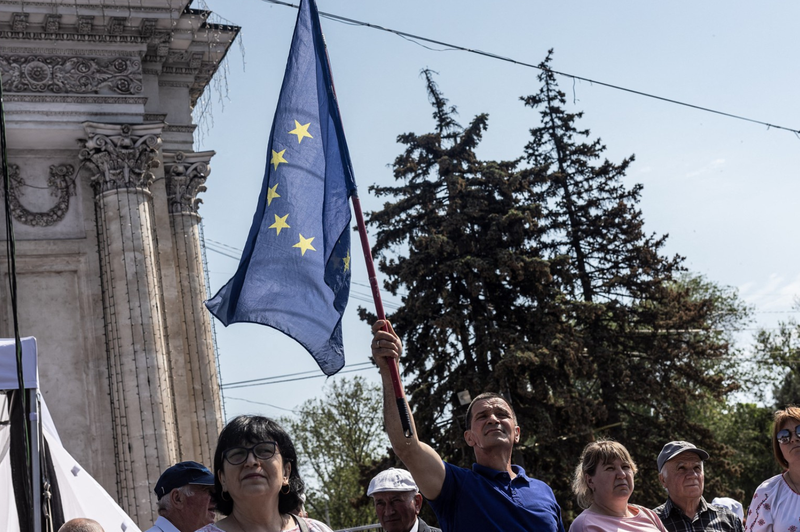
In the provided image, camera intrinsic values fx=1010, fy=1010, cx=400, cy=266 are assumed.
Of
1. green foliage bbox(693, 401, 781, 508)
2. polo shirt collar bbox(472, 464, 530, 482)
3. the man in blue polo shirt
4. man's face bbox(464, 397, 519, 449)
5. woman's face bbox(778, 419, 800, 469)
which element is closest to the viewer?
the man in blue polo shirt

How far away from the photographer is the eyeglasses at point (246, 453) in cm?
421

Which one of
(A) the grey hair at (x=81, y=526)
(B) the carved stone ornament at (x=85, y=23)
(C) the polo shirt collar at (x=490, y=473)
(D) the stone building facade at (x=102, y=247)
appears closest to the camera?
(A) the grey hair at (x=81, y=526)

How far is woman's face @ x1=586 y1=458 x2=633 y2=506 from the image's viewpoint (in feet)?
19.1

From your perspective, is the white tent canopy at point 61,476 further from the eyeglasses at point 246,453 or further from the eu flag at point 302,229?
the eyeglasses at point 246,453

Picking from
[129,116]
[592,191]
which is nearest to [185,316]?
[129,116]

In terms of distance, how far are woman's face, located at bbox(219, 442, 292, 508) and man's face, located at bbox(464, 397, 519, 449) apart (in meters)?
1.36

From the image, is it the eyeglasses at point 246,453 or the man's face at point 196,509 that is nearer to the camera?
the eyeglasses at point 246,453

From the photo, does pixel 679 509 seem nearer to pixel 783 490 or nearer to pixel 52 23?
pixel 783 490

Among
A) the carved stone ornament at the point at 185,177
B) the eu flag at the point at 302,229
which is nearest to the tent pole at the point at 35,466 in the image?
the eu flag at the point at 302,229

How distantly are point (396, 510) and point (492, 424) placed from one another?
165 centimetres

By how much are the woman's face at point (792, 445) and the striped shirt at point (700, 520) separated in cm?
54

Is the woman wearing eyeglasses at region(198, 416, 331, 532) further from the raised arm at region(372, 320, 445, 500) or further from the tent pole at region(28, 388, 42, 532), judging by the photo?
the tent pole at region(28, 388, 42, 532)

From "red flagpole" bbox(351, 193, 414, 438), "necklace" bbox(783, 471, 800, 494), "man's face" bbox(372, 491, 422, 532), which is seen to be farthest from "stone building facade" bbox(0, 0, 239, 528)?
"red flagpole" bbox(351, 193, 414, 438)

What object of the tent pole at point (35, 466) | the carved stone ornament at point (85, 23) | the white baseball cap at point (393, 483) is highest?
the carved stone ornament at point (85, 23)
